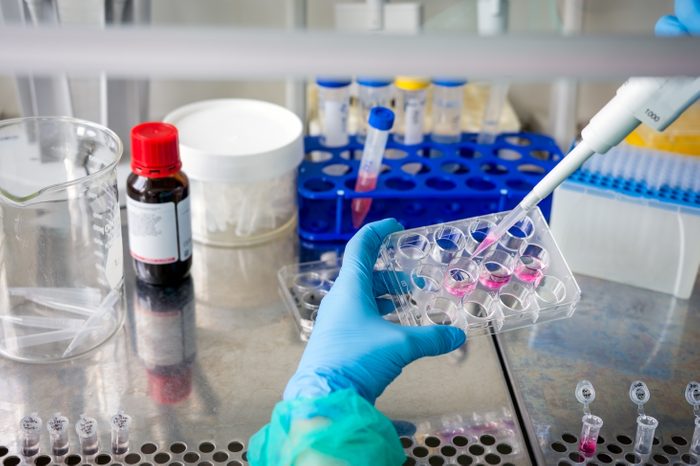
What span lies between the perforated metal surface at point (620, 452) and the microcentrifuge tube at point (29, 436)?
0.76 meters

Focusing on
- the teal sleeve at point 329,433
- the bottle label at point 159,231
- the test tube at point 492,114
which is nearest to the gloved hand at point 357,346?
the teal sleeve at point 329,433

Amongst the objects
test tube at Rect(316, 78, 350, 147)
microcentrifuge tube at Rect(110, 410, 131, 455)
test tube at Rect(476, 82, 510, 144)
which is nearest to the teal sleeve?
microcentrifuge tube at Rect(110, 410, 131, 455)

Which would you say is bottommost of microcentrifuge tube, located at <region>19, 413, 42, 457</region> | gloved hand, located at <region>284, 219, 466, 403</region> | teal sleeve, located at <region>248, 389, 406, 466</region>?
microcentrifuge tube, located at <region>19, 413, 42, 457</region>

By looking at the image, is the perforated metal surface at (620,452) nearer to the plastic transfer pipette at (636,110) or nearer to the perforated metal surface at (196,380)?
the perforated metal surface at (196,380)

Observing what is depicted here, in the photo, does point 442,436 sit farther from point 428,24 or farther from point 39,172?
point 428,24

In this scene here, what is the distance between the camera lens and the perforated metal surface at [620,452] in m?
1.25

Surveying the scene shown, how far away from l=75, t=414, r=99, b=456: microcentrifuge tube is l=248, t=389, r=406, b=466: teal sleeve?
1.01 feet

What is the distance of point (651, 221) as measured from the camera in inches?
61.6

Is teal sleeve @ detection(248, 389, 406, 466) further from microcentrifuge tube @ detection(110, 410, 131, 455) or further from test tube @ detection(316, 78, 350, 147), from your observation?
test tube @ detection(316, 78, 350, 147)

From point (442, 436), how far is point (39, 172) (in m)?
0.87

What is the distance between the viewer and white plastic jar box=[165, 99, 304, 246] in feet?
5.25

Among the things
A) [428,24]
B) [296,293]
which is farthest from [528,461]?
[428,24]

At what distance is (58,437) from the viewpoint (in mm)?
1224

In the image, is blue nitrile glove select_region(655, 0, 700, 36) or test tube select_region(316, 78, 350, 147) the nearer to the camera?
blue nitrile glove select_region(655, 0, 700, 36)
